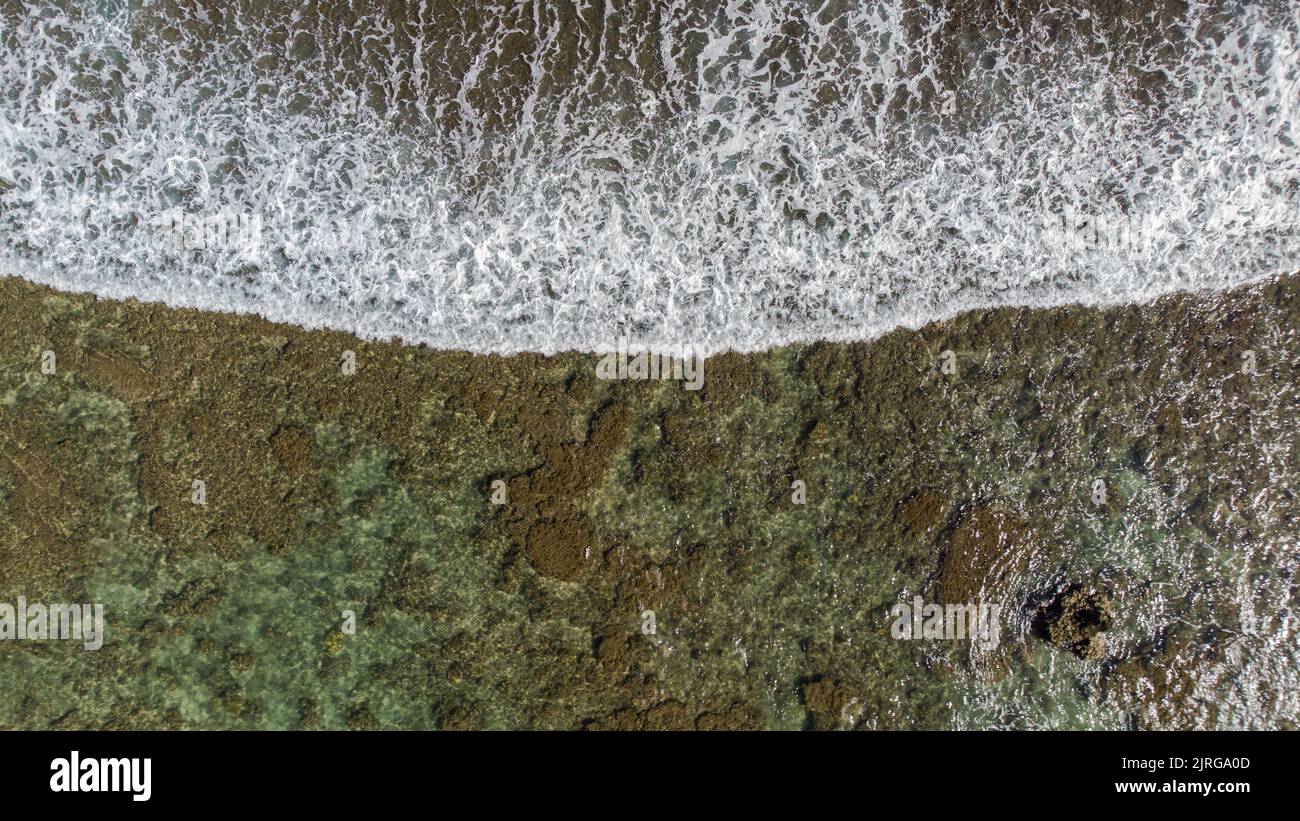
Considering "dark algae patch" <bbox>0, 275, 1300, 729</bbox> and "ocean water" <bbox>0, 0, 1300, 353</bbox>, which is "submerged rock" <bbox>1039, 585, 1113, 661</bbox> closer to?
"dark algae patch" <bbox>0, 275, 1300, 729</bbox>

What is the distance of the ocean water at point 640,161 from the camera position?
9734mm

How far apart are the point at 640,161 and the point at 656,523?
4759 mm

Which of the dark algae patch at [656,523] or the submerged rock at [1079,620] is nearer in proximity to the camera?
the dark algae patch at [656,523]

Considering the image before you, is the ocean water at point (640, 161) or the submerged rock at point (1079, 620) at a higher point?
the ocean water at point (640, 161)

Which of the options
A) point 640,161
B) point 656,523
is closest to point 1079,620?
point 656,523

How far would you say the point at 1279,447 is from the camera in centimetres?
976

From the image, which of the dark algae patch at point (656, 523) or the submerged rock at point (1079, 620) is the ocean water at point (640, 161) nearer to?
the dark algae patch at point (656, 523)

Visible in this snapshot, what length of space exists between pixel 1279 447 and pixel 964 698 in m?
5.23

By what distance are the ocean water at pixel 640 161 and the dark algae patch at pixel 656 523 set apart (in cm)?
57

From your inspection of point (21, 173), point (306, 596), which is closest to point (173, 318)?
point (21, 173)

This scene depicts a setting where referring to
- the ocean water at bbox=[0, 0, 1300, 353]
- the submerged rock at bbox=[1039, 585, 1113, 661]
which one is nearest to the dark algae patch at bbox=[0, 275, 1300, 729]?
the submerged rock at bbox=[1039, 585, 1113, 661]

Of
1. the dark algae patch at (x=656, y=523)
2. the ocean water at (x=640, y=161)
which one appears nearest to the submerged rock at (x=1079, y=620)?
the dark algae patch at (x=656, y=523)
